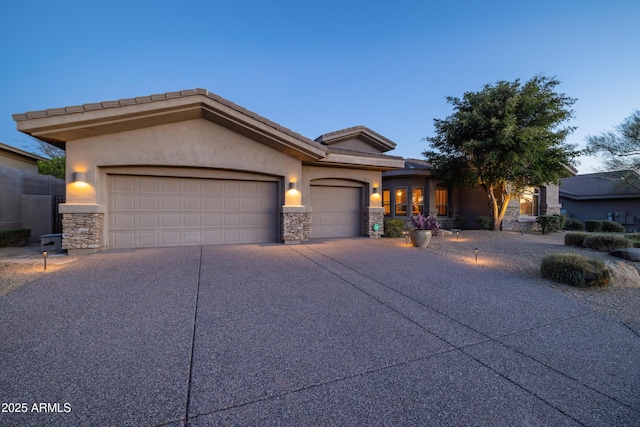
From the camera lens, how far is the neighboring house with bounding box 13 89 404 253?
7.28m

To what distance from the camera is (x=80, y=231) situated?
24.2 ft

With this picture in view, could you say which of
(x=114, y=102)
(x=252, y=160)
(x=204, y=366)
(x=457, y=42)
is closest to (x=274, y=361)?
(x=204, y=366)

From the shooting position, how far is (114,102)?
274 inches

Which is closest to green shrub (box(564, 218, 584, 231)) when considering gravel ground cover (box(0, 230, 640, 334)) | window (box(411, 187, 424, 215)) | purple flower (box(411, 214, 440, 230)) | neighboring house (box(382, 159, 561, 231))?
neighboring house (box(382, 159, 561, 231))

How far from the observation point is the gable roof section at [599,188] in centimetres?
1744

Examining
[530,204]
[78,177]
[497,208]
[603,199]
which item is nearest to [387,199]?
[497,208]

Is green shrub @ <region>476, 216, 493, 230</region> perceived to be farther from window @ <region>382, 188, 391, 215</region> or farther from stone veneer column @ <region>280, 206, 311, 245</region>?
stone veneer column @ <region>280, 206, 311, 245</region>

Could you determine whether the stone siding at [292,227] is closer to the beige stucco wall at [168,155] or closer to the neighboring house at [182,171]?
the neighboring house at [182,171]

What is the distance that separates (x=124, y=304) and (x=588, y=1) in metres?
19.2

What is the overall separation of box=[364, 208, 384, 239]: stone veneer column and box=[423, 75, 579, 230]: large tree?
595cm

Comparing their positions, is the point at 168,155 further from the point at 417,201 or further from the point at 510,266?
the point at 417,201

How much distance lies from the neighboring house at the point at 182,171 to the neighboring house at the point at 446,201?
6.16 m

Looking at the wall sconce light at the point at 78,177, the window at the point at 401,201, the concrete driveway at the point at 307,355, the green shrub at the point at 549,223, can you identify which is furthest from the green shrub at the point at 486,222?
the wall sconce light at the point at 78,177

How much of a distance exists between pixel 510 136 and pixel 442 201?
5.88 m
